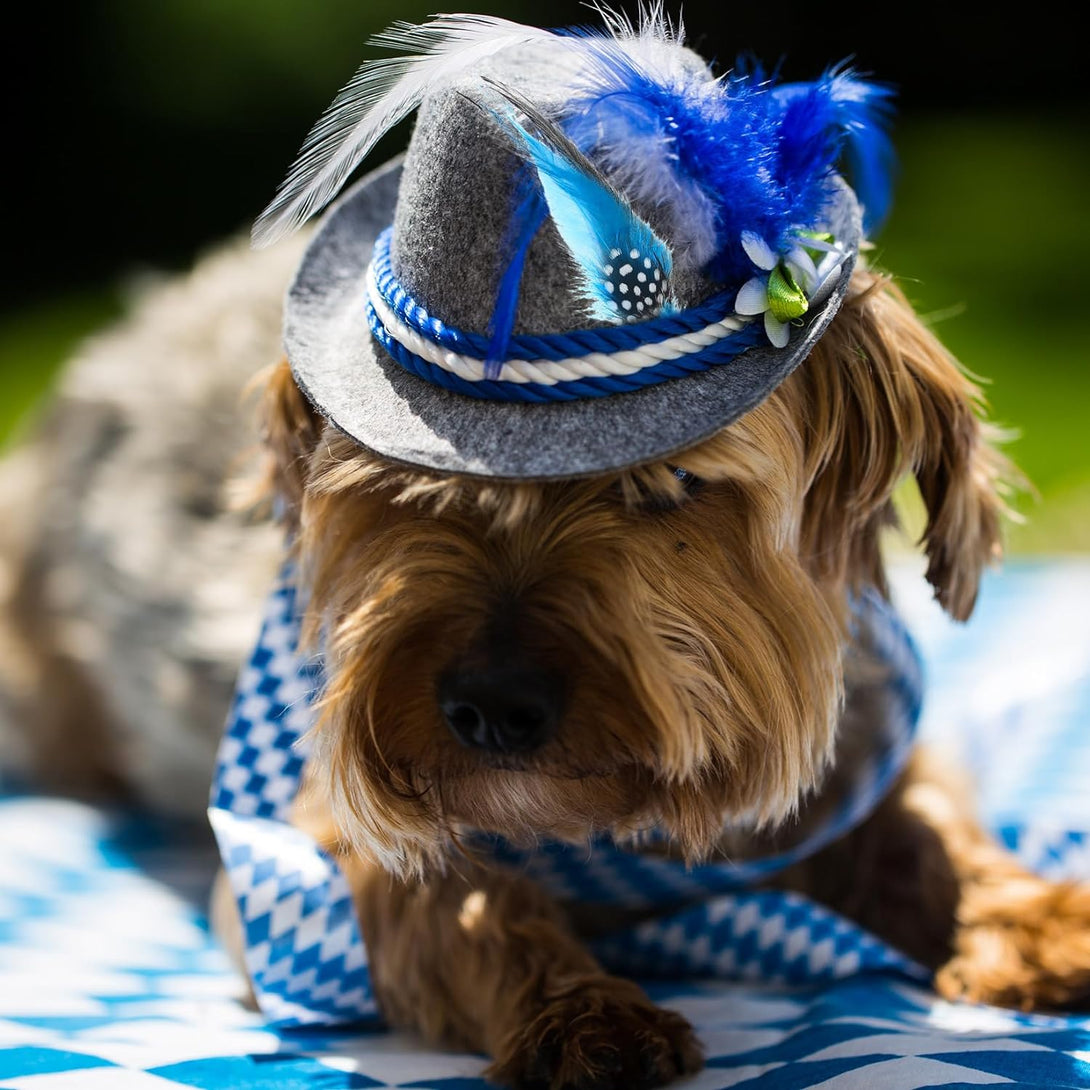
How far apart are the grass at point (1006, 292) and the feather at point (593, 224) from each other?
13.7 ft

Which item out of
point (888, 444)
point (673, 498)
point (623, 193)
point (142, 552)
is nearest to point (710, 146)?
point (623, 193)

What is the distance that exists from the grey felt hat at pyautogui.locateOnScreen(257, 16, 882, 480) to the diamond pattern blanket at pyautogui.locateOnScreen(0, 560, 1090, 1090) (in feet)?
2.95

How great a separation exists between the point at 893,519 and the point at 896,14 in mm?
9138

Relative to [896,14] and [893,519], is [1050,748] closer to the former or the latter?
[893,519]

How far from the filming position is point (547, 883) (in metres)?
2.70

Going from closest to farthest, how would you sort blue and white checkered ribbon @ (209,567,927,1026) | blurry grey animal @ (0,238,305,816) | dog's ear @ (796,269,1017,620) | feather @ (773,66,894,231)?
feather @ (773,66,894,231) → dog's ear @ (796,269,1017,620) → blue and white checkered ribbon @ (209,567,927,1026) → blurry grey animal @ (0,238,305,816)

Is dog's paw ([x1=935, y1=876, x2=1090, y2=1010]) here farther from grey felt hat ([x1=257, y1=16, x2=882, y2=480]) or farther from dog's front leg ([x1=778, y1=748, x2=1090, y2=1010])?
grey felt hat ([x1=257, y1=16, x2=882, y2=480])

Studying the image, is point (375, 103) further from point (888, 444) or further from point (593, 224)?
point (888, 444)

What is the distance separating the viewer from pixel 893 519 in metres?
2.61

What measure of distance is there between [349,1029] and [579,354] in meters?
1.24

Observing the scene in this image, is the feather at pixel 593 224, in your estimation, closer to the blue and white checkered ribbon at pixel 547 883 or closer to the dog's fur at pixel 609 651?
the dog's fur at pixel 609 651

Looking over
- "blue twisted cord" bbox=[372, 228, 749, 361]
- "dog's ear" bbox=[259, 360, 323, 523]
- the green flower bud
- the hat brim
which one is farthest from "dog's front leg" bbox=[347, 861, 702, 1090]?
the green flower bud

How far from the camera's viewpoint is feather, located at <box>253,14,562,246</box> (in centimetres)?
216

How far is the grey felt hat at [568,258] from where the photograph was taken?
2018mm
